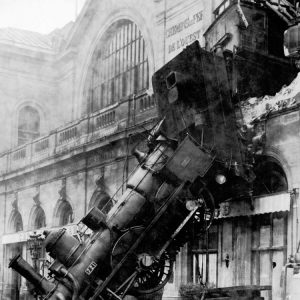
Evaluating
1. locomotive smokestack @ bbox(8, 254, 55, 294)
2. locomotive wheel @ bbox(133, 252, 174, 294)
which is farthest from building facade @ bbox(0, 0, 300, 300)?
locomotive smokestack @ bbox(8, 254, 55, 294)

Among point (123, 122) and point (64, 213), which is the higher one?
point (123, 122)

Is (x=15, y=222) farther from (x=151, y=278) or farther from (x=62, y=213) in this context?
(x=151, y=278)

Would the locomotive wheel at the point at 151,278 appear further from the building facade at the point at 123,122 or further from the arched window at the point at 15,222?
the arched window at the point at 15,222

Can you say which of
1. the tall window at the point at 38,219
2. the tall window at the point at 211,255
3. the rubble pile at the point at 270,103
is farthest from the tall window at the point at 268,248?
the tall window at the point at 38,219

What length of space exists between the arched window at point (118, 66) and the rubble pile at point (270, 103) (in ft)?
27.5

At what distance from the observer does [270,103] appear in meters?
12.3

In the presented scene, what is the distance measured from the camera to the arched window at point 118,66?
2183 centimetres

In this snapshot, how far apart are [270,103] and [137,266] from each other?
13.3 ft

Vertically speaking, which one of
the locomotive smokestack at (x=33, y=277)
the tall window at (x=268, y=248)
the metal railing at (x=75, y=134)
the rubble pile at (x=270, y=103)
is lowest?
the locomotive smokestack at (x=33, y=277)

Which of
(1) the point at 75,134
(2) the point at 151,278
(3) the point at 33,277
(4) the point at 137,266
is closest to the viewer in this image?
(4) the point at 137,266

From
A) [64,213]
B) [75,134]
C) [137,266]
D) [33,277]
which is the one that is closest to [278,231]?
[137,266]

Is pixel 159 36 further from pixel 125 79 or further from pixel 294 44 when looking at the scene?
pixel 294 44

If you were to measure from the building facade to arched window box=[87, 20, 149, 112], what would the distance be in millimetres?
42

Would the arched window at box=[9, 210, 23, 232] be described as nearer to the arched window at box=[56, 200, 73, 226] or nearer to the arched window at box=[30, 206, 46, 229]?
the arched window at box=[30, 206, 46, 229]
